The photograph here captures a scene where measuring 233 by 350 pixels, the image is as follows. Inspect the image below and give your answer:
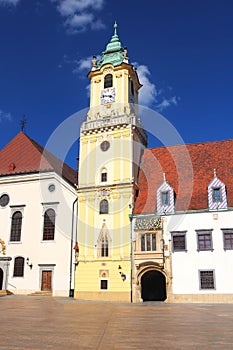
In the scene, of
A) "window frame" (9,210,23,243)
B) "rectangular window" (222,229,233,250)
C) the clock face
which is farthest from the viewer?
the clock face

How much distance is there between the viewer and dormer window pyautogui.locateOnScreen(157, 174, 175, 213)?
86.7 feet

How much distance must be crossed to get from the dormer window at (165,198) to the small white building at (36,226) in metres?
8.40

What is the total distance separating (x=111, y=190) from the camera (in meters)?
28.7

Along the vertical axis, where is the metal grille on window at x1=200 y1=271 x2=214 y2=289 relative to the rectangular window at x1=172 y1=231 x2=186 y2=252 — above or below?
below

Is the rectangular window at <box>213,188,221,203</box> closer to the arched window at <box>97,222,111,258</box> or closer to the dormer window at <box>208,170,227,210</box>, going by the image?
the dormer window at <box>208,170,227,210</box>

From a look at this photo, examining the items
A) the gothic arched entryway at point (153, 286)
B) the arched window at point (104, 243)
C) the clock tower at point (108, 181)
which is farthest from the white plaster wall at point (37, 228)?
the gothic arched entryway at point (153, 286)

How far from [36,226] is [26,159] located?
22.7ft

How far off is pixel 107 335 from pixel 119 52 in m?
30.3

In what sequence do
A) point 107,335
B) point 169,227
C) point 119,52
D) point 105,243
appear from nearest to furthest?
1. point 107,335
2. point 169,227
3. point 105,243
4. point 119,52

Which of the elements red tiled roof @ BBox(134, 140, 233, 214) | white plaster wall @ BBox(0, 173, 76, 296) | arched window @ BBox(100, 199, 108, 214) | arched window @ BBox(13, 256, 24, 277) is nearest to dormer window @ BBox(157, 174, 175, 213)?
red tiled roof @ BBox(134, 140, 233, 214)

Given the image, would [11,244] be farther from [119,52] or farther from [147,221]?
[119,52]

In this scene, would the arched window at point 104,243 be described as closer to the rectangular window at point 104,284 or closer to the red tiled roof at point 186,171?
the rectangular window at point 104,284

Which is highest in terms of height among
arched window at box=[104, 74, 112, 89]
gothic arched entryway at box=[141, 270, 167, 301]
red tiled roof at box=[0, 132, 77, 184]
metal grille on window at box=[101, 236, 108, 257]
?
arched window at box=[104, 74, 112, 89]

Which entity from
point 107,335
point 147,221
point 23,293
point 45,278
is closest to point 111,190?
point 147,221
